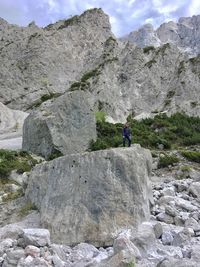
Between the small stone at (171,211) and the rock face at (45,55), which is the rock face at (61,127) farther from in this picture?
the rock face at (45,55)

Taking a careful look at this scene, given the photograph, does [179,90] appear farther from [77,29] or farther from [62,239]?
[62,239]

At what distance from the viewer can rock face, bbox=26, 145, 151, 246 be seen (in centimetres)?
1495

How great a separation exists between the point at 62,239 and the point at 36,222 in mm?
1837

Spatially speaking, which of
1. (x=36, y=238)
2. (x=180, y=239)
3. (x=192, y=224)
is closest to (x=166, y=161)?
(x=192, y=224)

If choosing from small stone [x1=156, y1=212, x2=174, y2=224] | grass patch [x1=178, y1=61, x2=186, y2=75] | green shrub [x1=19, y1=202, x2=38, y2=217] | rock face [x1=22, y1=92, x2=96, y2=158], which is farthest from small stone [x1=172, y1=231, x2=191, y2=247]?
grass patch [x1=178, y1=61, x2=186, y2=75]

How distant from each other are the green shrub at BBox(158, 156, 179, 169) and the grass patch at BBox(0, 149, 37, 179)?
777 cm

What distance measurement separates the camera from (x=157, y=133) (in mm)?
42344

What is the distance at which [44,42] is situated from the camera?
8225 cm

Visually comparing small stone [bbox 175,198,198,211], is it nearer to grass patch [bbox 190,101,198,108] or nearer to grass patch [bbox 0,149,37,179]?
grass patch [bbox 0,149,37,179]

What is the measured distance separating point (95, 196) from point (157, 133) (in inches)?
1079

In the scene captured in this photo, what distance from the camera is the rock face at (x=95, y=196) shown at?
14.9m

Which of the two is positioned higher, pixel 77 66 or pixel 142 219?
pixel 77 66

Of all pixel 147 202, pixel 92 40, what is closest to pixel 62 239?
pixel 147 202

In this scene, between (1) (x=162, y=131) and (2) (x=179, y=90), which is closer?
(1) (x=162, y=131)
